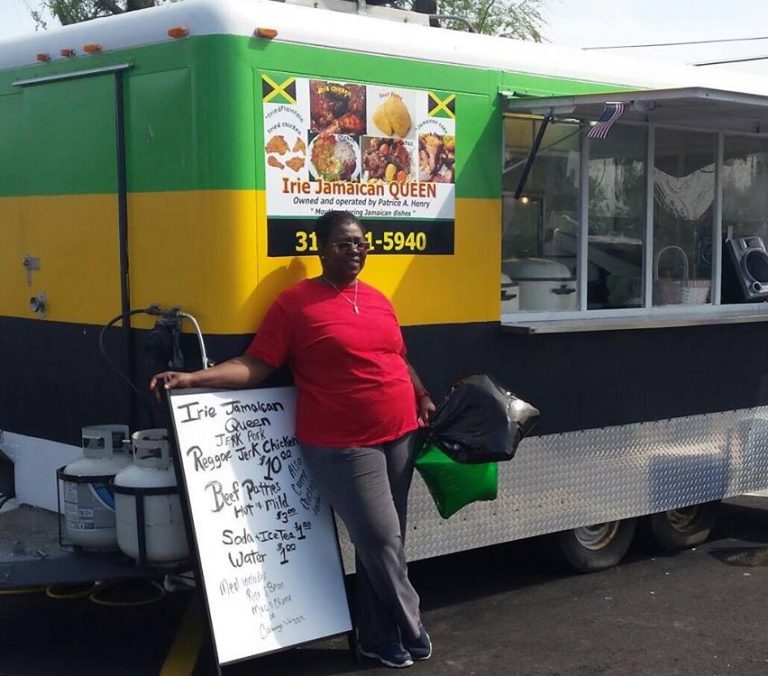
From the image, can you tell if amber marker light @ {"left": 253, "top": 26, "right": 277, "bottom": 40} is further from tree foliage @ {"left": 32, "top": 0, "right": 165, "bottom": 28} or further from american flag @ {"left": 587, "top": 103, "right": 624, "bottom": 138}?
tree foliage @ {"left": 32, "top": 0, "right": 165, "bottom": 28}

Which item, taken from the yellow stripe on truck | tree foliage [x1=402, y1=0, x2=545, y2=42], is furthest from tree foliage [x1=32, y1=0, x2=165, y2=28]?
the yellow stripe on truck

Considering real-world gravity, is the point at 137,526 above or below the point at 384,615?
above

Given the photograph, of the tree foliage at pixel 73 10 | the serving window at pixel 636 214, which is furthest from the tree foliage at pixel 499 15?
the serving window at pixel 636 214

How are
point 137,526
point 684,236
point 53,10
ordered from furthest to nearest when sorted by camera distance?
point 53,10 < point 684,236 < point 137,526

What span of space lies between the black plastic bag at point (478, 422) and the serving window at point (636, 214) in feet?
2.57

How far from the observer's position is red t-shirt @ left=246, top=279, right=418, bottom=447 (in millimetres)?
4848

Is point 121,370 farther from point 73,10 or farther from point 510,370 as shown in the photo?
point 73,10

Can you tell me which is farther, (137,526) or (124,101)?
(124,101)

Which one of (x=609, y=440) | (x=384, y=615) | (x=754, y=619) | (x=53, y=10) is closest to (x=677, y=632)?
(x=754, y=619)

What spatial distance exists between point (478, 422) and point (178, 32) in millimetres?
2035

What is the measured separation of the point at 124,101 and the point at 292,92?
28.8 inches

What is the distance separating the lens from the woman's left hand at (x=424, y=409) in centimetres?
527

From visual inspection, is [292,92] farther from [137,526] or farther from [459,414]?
[137,526]

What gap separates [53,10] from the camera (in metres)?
22.1
